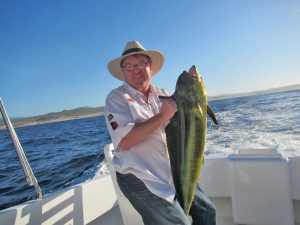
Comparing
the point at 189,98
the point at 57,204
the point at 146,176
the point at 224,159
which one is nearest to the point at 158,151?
the point at 146,176

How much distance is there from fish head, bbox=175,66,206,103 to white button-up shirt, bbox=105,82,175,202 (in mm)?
409

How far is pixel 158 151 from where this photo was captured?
2170 mm

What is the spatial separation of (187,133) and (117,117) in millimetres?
523

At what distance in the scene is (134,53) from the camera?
2336 millimetres

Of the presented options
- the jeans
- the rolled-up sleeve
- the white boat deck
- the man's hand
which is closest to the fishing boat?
the white boat deck

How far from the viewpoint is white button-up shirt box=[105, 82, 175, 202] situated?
2.07m

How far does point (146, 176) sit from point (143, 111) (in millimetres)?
494

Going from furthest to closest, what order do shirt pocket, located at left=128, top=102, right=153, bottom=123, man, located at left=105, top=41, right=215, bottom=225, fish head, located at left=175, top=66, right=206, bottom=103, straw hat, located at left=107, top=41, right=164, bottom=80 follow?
straw hat, located at left=107, top=41, right=164, bottom=80, shirt pocket, located at left=128, top=102, right=153, bottom=123, man, located at left=105, top=41, right=215, bottom=225, fish head, located at left=175, top=66, right=206, bottom=103

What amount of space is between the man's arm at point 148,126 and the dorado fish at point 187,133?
6 centimetres

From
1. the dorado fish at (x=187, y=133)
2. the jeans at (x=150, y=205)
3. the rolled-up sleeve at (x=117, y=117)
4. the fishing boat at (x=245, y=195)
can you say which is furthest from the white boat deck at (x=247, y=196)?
the dorado fish at (x=187, y=133)

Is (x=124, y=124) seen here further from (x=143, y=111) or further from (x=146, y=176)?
(x=146, y=176)

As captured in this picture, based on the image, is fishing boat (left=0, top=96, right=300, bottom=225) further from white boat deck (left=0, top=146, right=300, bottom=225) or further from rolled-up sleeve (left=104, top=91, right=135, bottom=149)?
rolled-up sleeve (left=104, top=91, right=135, bottom=149)

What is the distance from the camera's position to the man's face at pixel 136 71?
7.80ft

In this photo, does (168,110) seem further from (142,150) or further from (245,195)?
(245,195)
